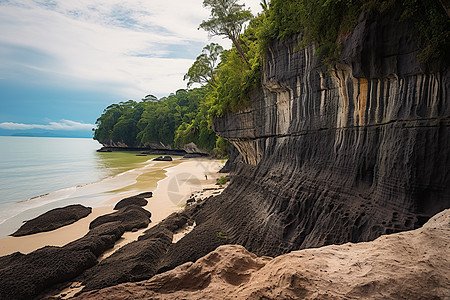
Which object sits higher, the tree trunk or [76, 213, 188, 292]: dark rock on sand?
the tree trunk

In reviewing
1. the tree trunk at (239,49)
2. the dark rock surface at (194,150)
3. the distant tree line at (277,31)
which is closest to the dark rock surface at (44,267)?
the distant tree line at (277,31)

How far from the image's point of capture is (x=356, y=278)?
122 inches

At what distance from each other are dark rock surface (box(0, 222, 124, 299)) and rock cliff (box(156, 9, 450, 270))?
3.49 meters

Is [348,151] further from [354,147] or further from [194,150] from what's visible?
[194,150]

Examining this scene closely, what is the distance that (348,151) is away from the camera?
768 cm

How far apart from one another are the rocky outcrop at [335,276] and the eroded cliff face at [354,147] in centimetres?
160

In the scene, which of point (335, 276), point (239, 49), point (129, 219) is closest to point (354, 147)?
point (335, 276)

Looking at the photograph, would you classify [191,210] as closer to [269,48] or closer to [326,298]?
[269,48]

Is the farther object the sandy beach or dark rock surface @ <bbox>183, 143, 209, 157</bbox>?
dark rock surface @ <bbox>183, 143, 209, 157</bbox>

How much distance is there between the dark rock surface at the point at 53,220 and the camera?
14117 mm

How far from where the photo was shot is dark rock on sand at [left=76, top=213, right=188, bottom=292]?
8.19 meters

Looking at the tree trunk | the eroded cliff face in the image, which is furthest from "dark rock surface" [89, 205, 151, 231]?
the tree trunk

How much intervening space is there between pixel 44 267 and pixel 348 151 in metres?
11.0

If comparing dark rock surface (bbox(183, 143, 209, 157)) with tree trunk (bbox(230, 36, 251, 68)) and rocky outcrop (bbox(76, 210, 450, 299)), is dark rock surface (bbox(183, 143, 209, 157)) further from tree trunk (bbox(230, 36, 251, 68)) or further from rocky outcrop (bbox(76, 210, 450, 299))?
rocky outcrop (bbox(76, 210, 450, 299))
